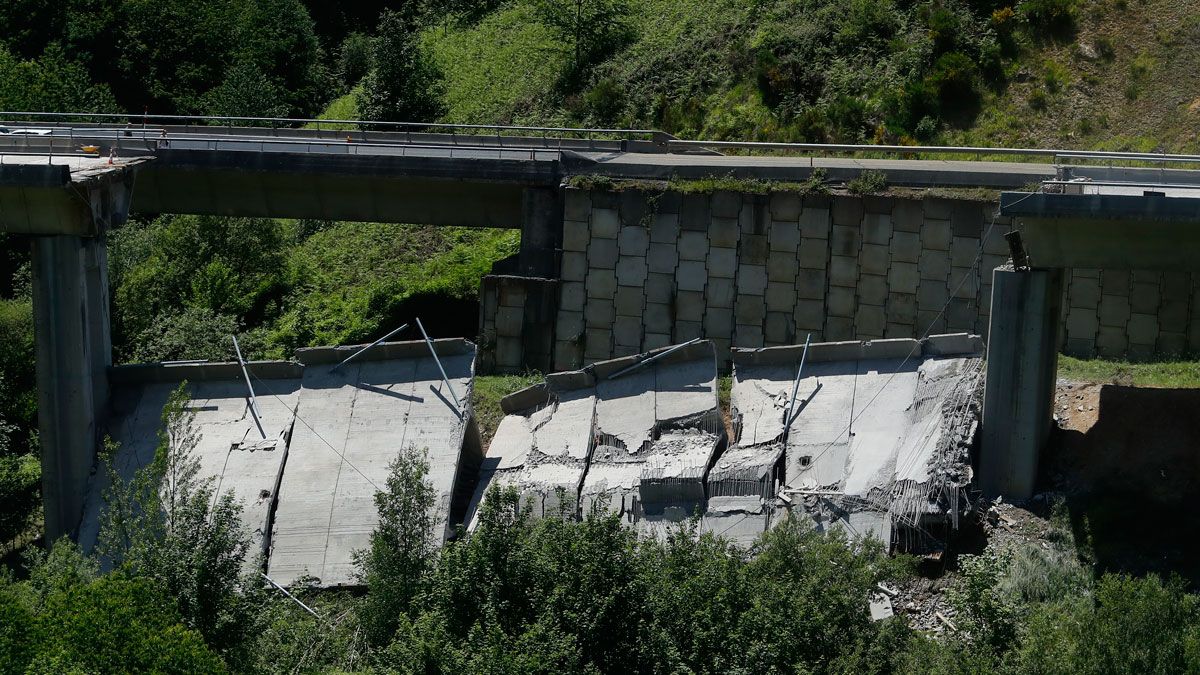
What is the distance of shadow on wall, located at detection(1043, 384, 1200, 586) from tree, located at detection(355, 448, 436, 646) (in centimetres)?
1069

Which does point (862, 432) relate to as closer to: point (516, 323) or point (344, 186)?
point (516, 323)

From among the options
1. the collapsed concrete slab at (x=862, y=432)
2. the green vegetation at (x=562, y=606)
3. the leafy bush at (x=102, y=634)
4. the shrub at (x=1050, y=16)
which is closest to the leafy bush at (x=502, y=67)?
the shrub at (x=1050, y=16)

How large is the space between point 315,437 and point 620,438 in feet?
19.8

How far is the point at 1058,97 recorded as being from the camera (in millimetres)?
44969

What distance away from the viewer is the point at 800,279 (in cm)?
3606

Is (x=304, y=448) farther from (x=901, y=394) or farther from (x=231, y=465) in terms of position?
(x=901, y=394)

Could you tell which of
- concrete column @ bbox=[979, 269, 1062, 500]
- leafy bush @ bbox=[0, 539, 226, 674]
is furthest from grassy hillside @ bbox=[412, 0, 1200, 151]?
leafy bush @ bbox=[0, 539, 226, 674]

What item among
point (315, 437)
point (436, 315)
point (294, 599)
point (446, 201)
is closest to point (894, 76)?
point (446, 201)

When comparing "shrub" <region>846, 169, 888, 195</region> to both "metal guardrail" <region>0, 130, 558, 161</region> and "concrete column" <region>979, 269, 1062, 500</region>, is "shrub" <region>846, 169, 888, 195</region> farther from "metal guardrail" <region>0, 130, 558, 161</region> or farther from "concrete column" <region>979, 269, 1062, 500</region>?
"concrete column" <region>979, 269, 1062, 500</region>

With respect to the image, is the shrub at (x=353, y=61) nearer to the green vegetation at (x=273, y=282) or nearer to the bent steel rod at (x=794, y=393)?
the green vegetation at (x=273, y=282)

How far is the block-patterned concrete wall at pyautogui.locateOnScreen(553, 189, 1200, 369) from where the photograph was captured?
34.9 metres

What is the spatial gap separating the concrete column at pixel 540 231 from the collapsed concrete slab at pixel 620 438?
4.98 m

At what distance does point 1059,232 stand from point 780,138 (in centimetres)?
1971

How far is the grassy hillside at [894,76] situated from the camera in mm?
44500
